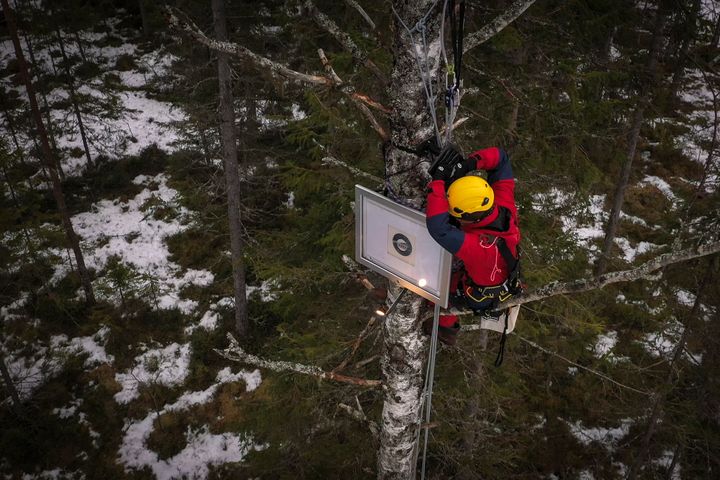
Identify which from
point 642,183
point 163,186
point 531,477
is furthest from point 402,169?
point 642,183

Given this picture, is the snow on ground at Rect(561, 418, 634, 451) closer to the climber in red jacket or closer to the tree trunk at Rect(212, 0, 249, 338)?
the tree trunk at Rect(212, 0, 249, 338)

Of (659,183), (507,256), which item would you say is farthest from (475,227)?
(659,183)

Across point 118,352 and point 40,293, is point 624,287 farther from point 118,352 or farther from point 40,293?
point 40,293

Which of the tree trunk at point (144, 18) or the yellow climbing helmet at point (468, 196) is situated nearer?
the yellow climbing helmet at point (468, 196)

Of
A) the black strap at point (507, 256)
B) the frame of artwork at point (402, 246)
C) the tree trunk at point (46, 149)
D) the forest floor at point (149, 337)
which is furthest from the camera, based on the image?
the tree trunk at point (46, 149)

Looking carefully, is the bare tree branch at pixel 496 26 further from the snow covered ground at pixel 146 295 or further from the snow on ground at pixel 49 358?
the snow on ground at pixel 49 358

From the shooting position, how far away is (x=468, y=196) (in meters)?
3.14

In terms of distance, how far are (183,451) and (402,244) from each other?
11.9m

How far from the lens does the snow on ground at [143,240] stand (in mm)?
16906

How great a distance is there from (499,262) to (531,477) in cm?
1016

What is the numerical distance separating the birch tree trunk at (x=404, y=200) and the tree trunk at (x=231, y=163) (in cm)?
915

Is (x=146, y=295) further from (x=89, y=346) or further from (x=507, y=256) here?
(x=507, y=256)

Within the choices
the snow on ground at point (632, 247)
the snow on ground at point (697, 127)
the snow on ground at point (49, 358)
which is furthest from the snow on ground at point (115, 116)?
the snow on ground at point (697, 127)

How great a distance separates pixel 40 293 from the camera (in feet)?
54.0
